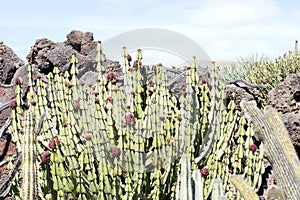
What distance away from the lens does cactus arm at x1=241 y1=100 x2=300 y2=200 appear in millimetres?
3479

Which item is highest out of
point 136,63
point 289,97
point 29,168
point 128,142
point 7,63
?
point 7,63

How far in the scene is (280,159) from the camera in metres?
3.49

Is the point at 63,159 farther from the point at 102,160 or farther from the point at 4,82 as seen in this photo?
the point at 4,82

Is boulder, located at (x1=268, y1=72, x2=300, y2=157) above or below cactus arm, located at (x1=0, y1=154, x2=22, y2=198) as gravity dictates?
above

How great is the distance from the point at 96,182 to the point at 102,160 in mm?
294

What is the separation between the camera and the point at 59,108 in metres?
6.16

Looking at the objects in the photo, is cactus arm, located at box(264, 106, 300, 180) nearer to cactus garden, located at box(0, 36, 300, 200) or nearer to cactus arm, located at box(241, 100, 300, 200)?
cactus arm, located at box(241, 100, 300, 200)

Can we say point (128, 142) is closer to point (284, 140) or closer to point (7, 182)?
point (7, 182)

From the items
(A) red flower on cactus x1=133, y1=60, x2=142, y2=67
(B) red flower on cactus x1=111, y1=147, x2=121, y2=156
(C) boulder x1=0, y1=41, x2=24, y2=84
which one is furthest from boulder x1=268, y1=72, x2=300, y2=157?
(C) boulder x1=0, y1=41, x2=24, y2=84

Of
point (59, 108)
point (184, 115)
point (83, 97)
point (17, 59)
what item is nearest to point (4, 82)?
point (17, 59)

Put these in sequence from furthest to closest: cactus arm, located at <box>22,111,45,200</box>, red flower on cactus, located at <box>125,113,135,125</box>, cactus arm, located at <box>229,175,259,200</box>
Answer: red flower on cactus, located at <box>125,113,135,125</box>, cactus arm, located at <box>22,111,45,200</box>, cactus arm, located at <box>229,175,259,200</box>

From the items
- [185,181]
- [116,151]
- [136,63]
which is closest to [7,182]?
[116,151]

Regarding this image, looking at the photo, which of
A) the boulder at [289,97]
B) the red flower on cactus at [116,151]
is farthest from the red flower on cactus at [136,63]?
the boulder at [289,97]

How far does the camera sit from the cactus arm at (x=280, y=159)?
3.48 meters
